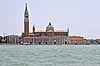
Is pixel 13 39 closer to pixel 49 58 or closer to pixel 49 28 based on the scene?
pixel 49 28

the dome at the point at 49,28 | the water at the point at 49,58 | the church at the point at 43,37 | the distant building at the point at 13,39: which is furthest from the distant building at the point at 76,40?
the water at the point at 49,58

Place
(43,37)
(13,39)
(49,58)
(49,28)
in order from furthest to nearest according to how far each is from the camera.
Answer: (49,28) < (13,39) < (43,37) < (49,58)

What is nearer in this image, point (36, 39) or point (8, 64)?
point (8, 64)

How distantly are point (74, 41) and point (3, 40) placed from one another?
92.5 ft

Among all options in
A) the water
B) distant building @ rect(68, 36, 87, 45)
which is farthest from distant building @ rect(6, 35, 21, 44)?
the water

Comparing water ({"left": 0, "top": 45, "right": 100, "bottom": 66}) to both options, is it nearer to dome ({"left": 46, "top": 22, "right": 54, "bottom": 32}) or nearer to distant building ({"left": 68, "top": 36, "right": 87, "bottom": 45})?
distant building ({"left": 68, "top": 36, "right": 87, "bottom": 45})

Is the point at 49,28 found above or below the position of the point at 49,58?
above

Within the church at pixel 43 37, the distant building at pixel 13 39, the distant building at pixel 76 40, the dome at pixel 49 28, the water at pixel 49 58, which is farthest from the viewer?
the dome at pixel 49 28

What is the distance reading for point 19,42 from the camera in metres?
182

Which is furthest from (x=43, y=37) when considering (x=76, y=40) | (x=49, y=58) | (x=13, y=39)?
(x=49, y=58)

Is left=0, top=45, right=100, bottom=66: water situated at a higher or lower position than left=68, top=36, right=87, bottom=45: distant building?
lower

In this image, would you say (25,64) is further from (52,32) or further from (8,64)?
(52,32)

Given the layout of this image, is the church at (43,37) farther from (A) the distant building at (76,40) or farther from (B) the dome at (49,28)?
(A) the distant building at (76,40)

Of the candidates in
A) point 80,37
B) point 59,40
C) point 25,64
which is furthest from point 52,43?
point 25,64
